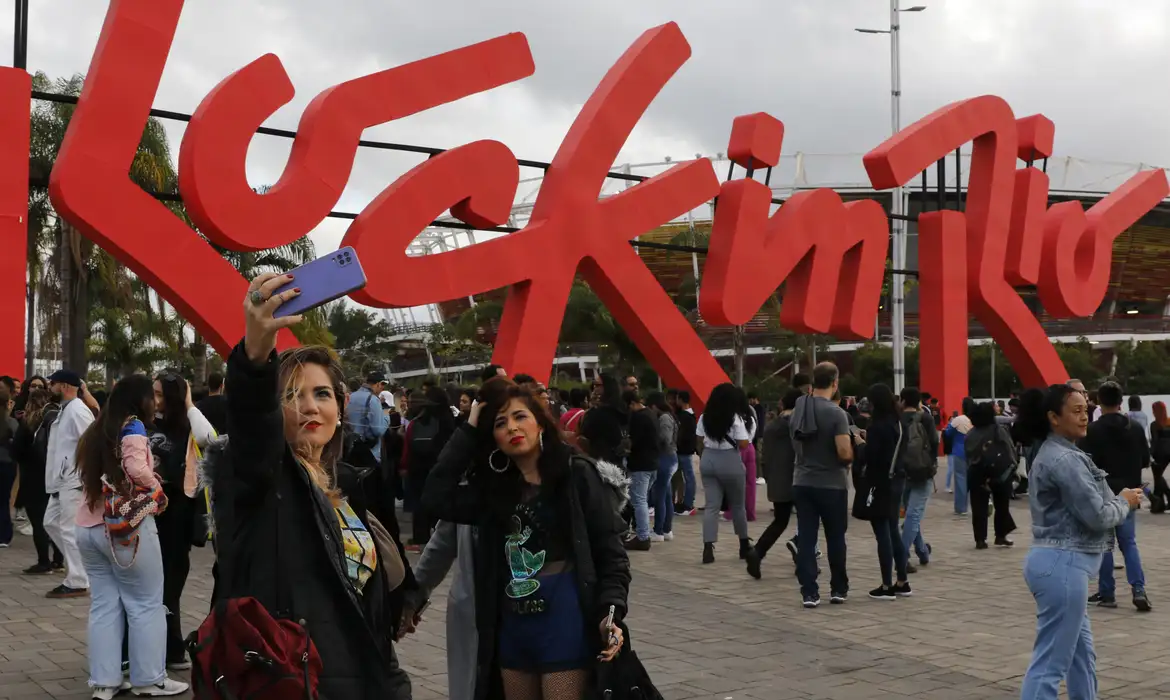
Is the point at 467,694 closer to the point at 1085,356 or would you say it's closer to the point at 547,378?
the point at 547,378

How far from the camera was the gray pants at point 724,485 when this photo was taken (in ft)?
34.1

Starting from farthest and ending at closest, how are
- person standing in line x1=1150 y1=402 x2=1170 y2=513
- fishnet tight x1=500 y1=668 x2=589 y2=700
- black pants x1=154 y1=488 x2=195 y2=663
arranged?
person standing in line x1=1150 y1=402 x2=1170 y2=513 < black pants x1=154 y1=488 x2=195 y2=663 < fishnet tight x1=500 y1=668 x2=589 y2=700

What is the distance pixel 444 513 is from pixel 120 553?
2.73m

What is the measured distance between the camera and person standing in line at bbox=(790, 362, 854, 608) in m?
8.23

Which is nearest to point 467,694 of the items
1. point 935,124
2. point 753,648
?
point 753,648

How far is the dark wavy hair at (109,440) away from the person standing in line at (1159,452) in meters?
12.4

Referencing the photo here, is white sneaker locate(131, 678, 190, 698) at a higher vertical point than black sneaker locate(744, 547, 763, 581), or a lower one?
lower

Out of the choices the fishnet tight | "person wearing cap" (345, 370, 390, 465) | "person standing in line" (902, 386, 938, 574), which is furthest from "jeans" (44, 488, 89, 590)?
"person standing in line" (902, 386, 938, 574)

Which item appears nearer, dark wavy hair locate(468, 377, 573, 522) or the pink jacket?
dark wavy hair locate(468, 377, 573, 522)

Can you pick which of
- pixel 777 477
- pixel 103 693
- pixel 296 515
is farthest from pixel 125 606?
pixel 777 477

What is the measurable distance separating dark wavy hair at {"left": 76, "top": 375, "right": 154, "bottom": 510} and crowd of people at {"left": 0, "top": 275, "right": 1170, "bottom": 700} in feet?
0.04

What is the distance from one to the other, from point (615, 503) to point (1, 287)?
8.44 meters

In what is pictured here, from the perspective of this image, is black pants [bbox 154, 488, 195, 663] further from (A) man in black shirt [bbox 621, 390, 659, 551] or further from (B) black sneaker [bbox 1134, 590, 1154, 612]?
(B) black sneaker [bbox 1134, 590, 1154, 612]

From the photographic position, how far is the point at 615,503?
12.3ft
